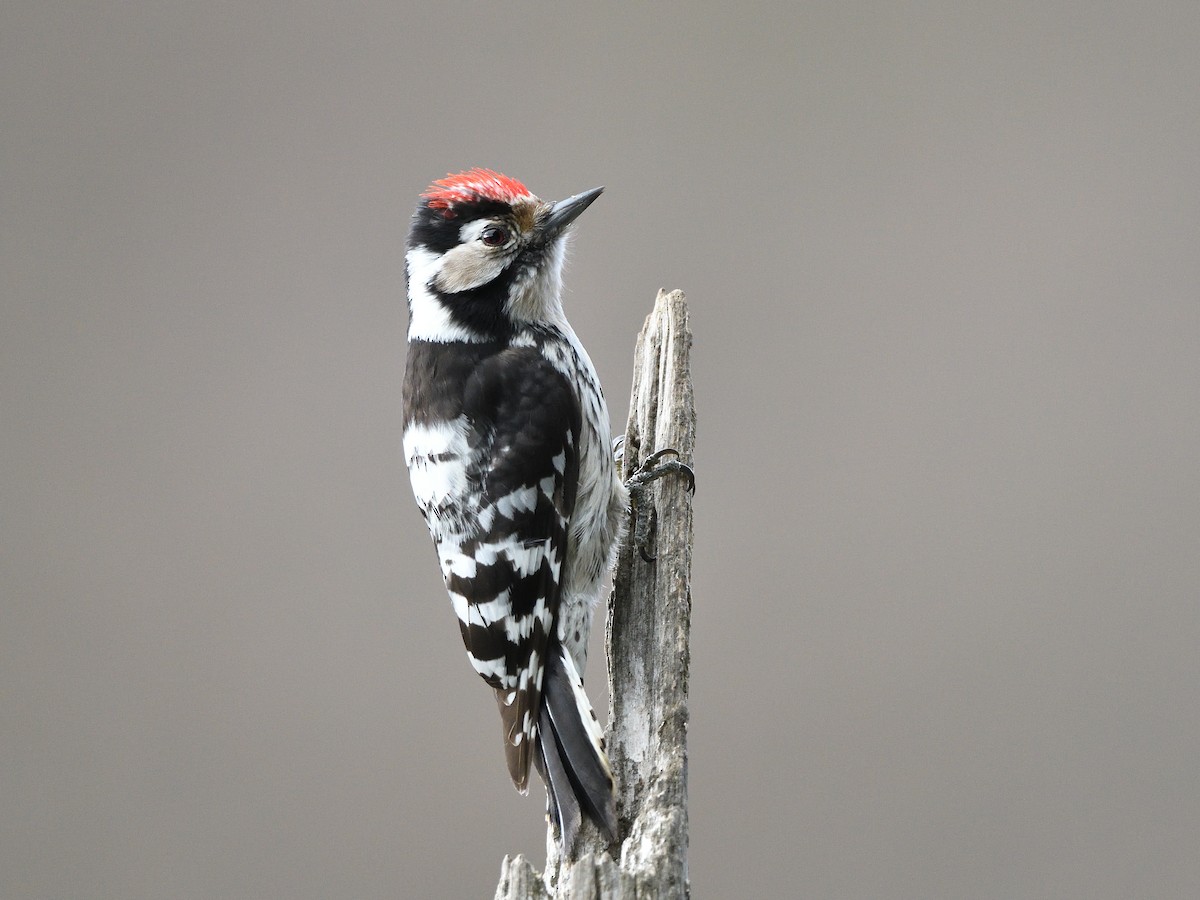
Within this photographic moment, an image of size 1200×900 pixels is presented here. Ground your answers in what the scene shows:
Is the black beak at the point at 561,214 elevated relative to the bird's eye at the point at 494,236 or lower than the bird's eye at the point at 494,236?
elevated

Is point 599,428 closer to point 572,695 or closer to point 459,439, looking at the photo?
point 459,439

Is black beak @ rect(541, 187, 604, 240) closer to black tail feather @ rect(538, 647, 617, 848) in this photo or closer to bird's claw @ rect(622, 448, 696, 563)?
bird's claw @ rect(622, 448, 696, 563)

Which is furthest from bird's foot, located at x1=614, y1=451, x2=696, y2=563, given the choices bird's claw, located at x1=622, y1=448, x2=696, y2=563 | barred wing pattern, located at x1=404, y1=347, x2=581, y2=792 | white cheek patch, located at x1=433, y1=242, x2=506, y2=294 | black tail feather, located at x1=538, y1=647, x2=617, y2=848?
white cheek patch, located at x1=433, y1=242, x2=506, y2=294

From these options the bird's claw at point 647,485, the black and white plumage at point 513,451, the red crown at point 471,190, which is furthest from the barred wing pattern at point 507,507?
the red crown at point 471,190

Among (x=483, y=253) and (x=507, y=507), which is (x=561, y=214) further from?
(x=507, y=507)

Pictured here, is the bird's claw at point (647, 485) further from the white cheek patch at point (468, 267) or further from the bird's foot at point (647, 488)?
the white cheek patch at point (468, 267)

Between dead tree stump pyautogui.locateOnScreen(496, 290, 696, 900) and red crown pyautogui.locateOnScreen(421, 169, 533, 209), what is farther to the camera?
red crown pyautogui.locateOnScreen(421, 169, 533, 209)

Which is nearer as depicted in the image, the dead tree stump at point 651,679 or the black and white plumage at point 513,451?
the dead tree stump at point 651,679

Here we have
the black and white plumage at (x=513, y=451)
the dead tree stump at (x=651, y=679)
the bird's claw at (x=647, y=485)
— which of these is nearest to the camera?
the dead tree stump at (x=651, y=679)

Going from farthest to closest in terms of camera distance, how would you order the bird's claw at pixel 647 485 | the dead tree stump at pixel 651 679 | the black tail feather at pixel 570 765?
the bird's claw at pixel 647 485
the black tail feather at pixel 570 765
the dead tree stump at pixel 651 679
